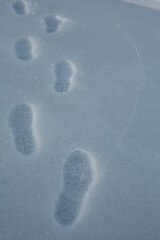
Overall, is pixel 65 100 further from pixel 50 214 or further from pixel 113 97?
pixel 50 214

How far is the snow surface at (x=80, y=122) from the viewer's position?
3.38 metres

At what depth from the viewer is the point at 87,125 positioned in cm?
416

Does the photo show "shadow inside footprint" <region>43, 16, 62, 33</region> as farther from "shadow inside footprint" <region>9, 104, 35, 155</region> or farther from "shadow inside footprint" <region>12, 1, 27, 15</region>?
"shadow inside footprint" <region>9, 104, 35, 155</region>

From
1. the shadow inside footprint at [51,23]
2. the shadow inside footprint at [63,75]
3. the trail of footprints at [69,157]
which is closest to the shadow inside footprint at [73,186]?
the trail of footprints at [69,157]

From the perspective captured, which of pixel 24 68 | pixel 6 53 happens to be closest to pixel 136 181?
pixel 24 68

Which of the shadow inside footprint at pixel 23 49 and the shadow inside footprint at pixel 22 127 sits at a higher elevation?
the shadow inside footprint at pixel 23 49

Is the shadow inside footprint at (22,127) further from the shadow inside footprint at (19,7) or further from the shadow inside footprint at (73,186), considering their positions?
the shadow inside footprint at (19,7)

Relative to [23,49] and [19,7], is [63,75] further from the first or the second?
[19,7]

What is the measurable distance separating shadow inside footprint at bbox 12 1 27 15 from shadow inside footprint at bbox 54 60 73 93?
2.09 m

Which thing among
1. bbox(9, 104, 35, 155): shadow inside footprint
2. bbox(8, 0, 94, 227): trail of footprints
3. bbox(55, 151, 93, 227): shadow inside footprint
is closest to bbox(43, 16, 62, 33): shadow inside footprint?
bbox(8, 0, 94, 227): trail of footprints

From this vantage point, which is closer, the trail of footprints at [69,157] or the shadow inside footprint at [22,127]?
the trail of footprints at [69,157]

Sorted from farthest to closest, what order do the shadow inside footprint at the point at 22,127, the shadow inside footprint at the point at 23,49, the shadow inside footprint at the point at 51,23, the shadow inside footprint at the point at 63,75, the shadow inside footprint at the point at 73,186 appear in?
1. the shadow inside footprint at the point at 51,23
2. the shadow inside footprint at the point at 23,49
3. the shadow inside footprint at the point at 63,75
4. the shadow inside footprint at the point at 22,127
5. the shadow inside footprint at the point at 73,186

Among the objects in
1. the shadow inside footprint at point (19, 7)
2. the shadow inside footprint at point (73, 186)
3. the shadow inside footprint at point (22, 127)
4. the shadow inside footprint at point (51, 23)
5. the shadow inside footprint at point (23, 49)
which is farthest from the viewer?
the shadow inside footprint at point (19, 7)

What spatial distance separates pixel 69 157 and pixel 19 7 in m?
4.35
